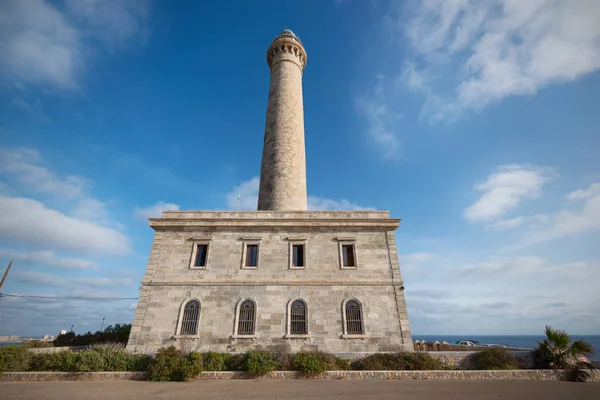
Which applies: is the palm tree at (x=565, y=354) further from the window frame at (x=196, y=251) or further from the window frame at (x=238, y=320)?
the window frame at (x=196, y=251)

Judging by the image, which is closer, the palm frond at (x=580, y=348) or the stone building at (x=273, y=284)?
the palm frond at (x=580, y=348)

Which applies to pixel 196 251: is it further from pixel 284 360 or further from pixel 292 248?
pixel 284 360

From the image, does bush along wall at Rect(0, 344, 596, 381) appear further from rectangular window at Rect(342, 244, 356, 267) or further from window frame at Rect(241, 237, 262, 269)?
rectangular window at Rect(342, 244, 356, 267)

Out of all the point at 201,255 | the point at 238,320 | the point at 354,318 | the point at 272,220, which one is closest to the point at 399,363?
the point at 354,318

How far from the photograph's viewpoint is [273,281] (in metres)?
14.7

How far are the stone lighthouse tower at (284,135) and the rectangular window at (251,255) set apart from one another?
3.35 meters

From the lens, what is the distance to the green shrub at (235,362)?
38.3 ft

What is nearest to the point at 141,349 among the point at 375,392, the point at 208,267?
the point at 208,267

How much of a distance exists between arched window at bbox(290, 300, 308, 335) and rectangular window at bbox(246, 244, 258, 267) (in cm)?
302

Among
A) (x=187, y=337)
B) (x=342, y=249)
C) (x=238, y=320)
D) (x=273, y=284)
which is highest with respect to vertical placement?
(x=342, y=249)

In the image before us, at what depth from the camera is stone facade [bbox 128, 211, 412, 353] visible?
13469mm

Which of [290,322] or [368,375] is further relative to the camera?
[290,322]

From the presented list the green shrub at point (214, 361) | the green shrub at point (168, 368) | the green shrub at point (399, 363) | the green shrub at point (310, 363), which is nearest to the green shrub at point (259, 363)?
the green shrub at point (310, 363)

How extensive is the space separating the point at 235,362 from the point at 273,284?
12.8ft
